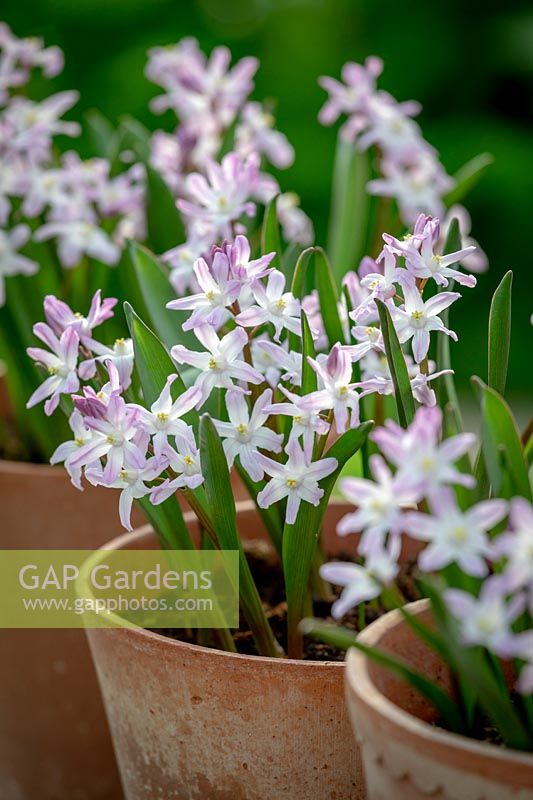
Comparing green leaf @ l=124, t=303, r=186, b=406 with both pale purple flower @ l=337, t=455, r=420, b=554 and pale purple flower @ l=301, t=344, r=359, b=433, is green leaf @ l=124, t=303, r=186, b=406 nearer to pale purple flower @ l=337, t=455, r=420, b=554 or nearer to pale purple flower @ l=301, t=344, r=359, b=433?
pale purple flower @ l=301, t=344, r=359, b=433

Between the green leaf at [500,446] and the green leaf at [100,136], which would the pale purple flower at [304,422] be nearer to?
the green leaf at [500,446]

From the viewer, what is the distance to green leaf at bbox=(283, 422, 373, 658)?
0.57 m

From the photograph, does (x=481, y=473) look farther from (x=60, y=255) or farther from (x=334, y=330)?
(x=60, y=255)

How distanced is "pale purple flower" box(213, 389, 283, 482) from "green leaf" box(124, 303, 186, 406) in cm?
5

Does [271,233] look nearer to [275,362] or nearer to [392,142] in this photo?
[275,362]

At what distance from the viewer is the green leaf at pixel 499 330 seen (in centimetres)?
57

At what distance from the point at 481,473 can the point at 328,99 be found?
1.76 metres

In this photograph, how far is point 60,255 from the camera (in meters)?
1.00

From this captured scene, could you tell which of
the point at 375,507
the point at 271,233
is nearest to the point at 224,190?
the point at 271,233

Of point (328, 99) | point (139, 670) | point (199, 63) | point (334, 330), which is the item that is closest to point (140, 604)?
point (139, 670)

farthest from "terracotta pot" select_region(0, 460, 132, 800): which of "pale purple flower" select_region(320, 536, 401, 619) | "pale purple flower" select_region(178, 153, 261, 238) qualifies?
"pale purple flower" select_region(320, 536, 401, 619)

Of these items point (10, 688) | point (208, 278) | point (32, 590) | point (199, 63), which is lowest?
point (10, 688)

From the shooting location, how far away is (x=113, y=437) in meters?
0.55

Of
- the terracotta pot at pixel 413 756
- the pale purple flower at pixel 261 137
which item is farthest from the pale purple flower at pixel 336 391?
the pale purple flower at pixel 261 137
